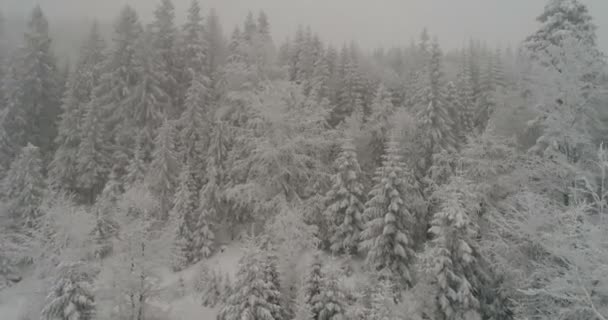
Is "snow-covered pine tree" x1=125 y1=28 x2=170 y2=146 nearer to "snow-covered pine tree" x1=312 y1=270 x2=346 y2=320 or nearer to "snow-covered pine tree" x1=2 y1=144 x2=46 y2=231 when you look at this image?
"snow-covered pine tree" x1=2 y1=144 x2=46 y2=231

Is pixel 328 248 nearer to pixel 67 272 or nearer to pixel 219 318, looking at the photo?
pixel 219 318

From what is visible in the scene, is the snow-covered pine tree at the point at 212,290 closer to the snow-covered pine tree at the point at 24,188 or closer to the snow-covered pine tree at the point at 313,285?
the snow-covered pine tree at the point at 313,285

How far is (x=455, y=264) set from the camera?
50.4 feet

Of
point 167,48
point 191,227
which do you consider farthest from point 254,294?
point 167,48

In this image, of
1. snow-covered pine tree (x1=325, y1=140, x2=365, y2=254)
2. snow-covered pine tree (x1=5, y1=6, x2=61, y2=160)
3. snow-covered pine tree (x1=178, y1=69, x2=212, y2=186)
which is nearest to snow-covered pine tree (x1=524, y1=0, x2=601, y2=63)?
snow-covered pine tree (x1=325, y1=140, x2=365, y2=254)

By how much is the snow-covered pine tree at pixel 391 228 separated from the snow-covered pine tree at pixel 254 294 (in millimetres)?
6373

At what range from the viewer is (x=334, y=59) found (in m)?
46.2

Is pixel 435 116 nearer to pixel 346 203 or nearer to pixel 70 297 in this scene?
pixel 346 203

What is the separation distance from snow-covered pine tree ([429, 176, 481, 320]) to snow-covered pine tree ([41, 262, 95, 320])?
1425 centimetres

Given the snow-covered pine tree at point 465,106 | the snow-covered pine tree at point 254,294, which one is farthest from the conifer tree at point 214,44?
the snow-covered pine tree at point 254,294

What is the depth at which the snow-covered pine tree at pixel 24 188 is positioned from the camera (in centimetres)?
2688

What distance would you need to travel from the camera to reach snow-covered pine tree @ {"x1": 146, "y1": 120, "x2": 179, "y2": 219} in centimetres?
2797

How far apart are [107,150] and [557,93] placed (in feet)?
109

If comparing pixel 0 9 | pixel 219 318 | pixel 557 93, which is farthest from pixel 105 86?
pixel 557 93
